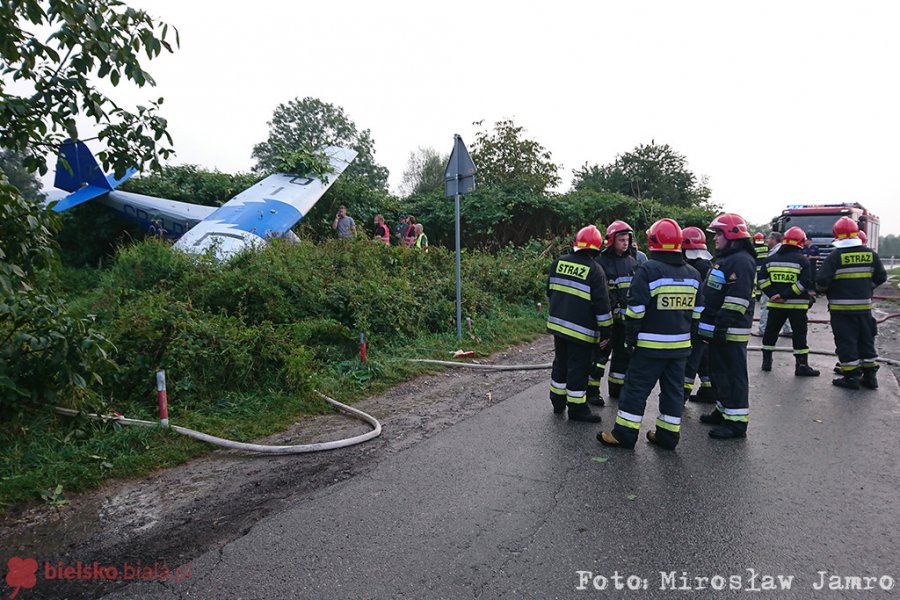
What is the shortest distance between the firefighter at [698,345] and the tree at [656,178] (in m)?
29.9

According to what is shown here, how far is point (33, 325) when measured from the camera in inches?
159

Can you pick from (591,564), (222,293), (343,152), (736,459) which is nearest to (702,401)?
(736,459)

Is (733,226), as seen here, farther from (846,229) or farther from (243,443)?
(243,443)

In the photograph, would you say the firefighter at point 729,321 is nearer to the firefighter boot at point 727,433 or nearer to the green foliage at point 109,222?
the firefighter boot at point 727,433

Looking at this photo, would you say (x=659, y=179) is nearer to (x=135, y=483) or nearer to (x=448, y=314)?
(x=448, y=314)

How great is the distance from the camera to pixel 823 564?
2986mm

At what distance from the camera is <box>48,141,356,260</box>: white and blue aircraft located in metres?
11.5

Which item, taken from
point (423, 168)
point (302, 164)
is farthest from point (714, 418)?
point (423, 168)

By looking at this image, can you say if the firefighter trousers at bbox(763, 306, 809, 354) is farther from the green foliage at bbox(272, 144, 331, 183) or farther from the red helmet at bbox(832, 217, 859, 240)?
the green foliage at bbox(272, 144, 331, 183)

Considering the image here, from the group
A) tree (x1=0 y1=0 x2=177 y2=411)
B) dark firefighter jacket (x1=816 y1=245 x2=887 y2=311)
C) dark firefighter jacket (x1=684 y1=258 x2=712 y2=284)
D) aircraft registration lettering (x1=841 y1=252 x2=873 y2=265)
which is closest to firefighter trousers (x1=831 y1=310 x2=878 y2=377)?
dark firefighter jacket (x1=816 y1=245 x2=887 y2=311)

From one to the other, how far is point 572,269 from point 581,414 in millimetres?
1448

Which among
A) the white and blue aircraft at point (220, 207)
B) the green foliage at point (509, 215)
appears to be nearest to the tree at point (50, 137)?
the white and blue aircraft at point (220, 207)

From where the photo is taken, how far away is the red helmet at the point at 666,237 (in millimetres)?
4723

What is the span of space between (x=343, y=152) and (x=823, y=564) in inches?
600
